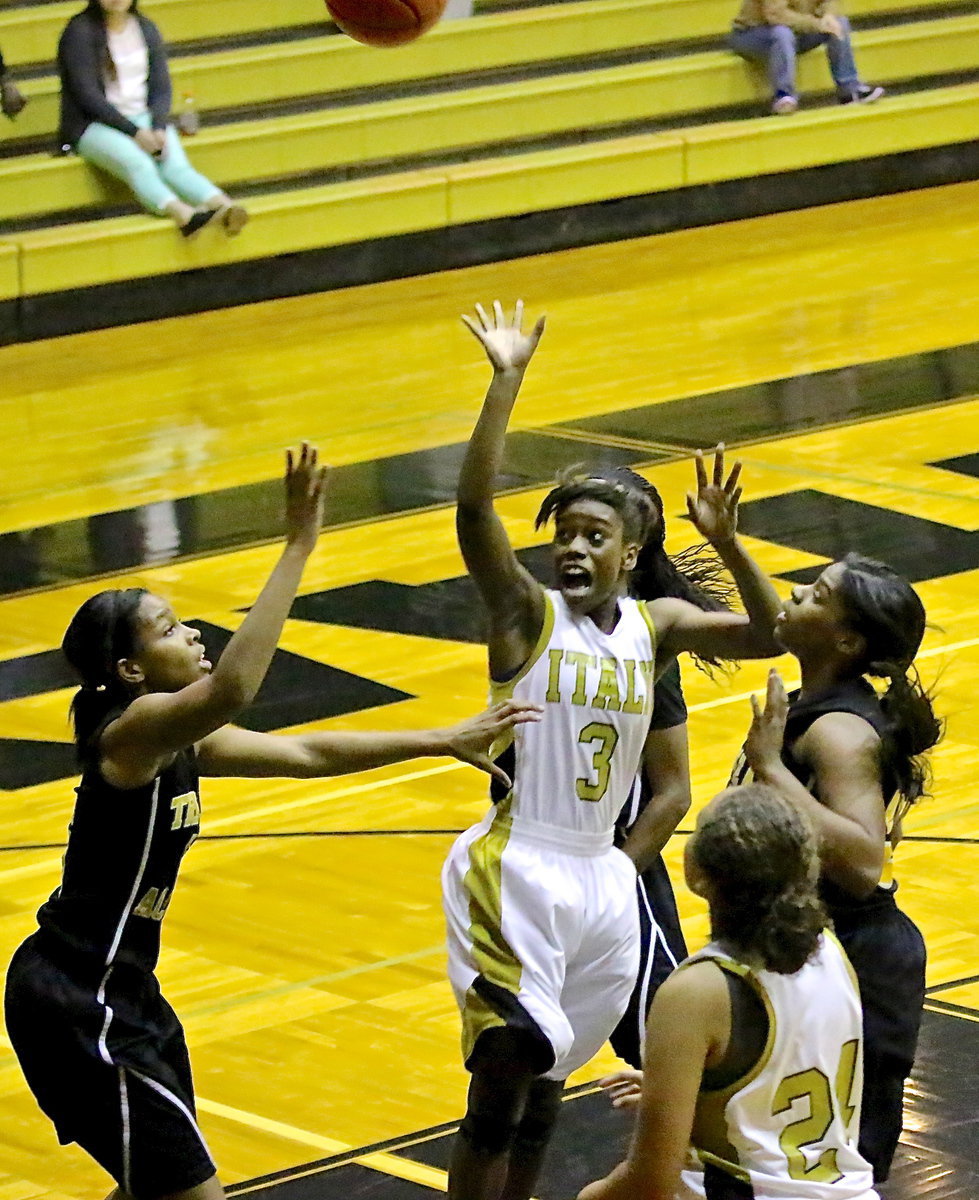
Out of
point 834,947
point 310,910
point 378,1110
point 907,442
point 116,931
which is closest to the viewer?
point 834,947

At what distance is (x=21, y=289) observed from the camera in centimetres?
1386

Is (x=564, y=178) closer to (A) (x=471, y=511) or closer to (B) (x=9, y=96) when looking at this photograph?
(B) (x=9, y=96)

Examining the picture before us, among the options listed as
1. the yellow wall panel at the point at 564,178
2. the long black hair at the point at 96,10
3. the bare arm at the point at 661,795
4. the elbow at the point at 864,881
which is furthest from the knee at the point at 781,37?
the elbow at the point at 864,881

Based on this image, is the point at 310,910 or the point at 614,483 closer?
the point at 614,483

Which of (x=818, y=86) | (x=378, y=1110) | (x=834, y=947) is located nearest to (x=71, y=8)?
(x=818, y=86)

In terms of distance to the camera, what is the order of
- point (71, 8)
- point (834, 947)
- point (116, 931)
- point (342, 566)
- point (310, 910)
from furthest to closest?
point (71, 8) < point (342, 566) < point (310, 910) < point (116, 931) < point (834, 947)

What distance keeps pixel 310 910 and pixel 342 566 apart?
3.40 m

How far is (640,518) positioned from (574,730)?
41 cm

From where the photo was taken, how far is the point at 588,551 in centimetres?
435

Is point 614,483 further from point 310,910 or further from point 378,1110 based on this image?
point 310,910

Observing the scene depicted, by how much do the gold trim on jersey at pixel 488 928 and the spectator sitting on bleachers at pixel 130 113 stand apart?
34.0 ft

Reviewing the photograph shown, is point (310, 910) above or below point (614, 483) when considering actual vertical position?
below

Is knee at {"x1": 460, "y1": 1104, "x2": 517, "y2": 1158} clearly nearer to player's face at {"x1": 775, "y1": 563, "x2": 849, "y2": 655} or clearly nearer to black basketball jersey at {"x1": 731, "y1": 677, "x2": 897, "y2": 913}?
black basketball jersey at {"x1": 731, "y1": 677, "x2": 897, "y2": 913}

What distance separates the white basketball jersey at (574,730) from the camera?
4301 millimetres
